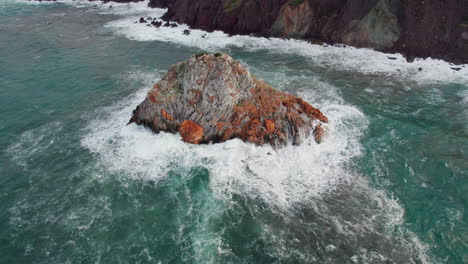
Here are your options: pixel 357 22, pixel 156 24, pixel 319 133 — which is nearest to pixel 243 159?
pixel 319 133

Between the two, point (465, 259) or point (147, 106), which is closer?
point (465, 259)

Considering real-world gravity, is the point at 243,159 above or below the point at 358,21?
below

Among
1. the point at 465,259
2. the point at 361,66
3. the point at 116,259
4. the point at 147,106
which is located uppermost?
the point at 361,66

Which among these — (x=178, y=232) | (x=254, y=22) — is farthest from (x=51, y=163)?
(x=254, y=22)

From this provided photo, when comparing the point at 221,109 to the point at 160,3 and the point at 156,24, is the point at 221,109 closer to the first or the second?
the point at 156,24

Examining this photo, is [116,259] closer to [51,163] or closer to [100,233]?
[100,233]
